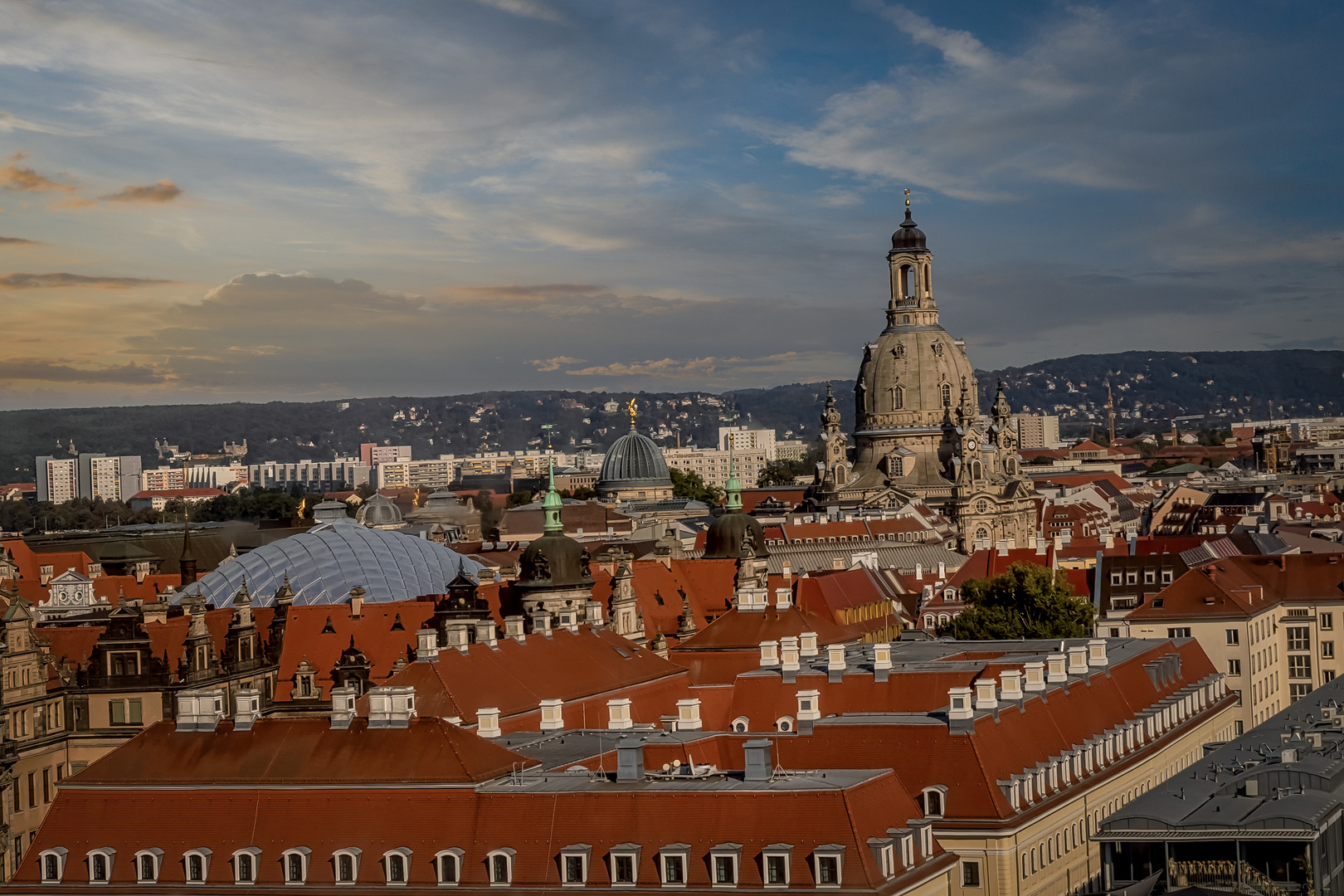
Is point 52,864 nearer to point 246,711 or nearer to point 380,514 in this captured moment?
point 246,711

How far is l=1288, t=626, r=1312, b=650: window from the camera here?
111 metres

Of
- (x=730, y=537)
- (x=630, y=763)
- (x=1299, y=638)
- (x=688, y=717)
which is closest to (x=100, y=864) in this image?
(x=630, y=763)

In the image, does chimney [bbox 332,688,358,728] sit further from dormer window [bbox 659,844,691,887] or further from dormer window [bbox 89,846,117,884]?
dormer window [bbox 659,844,691,887]

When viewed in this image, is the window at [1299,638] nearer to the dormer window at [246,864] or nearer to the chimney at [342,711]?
the chimney at [342,711]

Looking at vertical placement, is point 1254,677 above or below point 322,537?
below

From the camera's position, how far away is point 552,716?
2409 inches

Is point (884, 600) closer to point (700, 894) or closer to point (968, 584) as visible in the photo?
point (968, 584)

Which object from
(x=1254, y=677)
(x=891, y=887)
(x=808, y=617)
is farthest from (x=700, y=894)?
(x=1254, y=677)

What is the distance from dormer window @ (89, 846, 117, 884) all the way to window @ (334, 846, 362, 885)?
5.88 meters

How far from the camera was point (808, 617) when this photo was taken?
94125 millimetres

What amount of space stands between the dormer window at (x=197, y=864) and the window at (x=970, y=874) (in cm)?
1897

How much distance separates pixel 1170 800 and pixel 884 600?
7917cm

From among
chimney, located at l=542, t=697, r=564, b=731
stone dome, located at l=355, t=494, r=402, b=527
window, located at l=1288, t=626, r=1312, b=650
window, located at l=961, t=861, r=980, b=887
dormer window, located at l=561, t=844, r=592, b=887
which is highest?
stone dome, located at l=355, t=494, r=402, b=527

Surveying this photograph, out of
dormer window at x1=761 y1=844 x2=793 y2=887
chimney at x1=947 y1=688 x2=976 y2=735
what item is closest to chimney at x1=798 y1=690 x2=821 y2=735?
chimney at x1=947 y1=688 x2=976 y2=735
